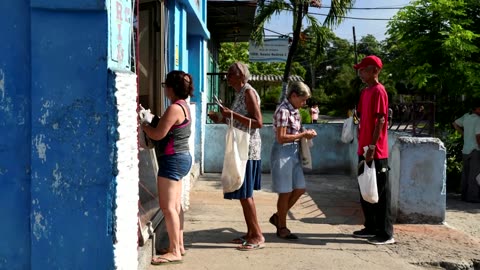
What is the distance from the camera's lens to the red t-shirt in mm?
5121

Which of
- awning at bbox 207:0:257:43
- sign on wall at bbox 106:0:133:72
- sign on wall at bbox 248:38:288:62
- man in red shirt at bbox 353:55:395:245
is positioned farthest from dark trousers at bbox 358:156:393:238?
sign on wall at bbox 248:38:288:62

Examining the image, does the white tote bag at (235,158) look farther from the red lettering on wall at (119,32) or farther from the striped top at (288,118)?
the red lettering on wall at (119,32)

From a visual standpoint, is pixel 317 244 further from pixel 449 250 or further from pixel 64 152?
pixel 64 152

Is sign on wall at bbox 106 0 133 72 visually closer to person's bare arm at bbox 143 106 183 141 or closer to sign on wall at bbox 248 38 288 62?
person's bare arm at bbox 143 106 183 141

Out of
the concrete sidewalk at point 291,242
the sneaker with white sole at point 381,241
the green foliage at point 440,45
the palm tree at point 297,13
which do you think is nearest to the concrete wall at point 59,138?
the concrete sidewalk at point 291,242

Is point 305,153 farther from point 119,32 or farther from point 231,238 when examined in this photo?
point 119,32

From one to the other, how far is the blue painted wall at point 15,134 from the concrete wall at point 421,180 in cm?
435

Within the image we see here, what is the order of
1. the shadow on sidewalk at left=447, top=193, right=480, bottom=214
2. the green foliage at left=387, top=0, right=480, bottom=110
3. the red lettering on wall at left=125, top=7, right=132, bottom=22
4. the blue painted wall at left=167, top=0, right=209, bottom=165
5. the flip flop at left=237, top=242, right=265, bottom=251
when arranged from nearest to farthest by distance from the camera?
1. the red lettering on wall at left=125, top=7, right=132, bottom=22
2. the flip flop at left=237, top=242, right=265, bottom=251
3. the blue painted wall at left=167, top=0, right=209, bottom=165
4. the shadow on sidewalk at left=447, top=193, right=480, bottom=214
5. the green foliage at left=387, top=0, right=480, bottom=110

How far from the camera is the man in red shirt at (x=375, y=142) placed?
5.12m

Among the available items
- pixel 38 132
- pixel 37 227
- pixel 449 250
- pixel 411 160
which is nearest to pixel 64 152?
pixel 38 132

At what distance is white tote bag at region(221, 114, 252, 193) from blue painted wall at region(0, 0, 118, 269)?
5.51 feet

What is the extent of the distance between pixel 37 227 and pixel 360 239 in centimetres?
347

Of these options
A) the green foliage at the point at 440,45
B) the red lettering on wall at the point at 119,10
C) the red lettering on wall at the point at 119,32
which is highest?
the green foliage at the point at 440,45

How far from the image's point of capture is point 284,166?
17.2 feet
